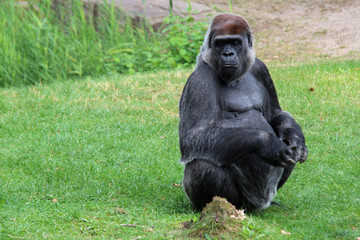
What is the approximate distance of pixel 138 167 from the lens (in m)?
5.04

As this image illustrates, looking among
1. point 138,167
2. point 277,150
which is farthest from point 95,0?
point 277,150

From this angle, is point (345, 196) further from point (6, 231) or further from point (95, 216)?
point (6, 231)

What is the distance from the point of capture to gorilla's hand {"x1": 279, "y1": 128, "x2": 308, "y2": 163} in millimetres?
3678

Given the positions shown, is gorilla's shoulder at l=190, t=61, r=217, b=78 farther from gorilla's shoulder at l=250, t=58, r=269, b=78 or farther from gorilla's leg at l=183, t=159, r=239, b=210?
Answer: gorilla's leg at l=183, t=159, r=239, b=210

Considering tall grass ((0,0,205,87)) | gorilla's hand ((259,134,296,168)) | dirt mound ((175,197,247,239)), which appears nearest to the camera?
dirt mound ((175,197,247,239))

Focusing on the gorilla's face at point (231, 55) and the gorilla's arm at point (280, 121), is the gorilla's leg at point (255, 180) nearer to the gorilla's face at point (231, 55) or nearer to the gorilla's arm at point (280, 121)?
the gorilla's arm at point (280, 121)

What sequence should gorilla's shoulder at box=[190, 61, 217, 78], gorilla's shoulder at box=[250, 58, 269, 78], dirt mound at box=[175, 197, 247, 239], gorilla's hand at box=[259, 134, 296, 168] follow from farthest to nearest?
gorilla's shoulder at box=[250, 58, 269, 78], gorilla's shoulder at box=[190, 61, 217, 78], gorilla's hand at box=[259, 134, 296, 168], dirt mound at box=[175, 197, 247, 239]

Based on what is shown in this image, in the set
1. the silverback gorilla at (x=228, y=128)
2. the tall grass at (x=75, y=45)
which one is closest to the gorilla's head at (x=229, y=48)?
the silverback gorilla at (x=228, y=128)

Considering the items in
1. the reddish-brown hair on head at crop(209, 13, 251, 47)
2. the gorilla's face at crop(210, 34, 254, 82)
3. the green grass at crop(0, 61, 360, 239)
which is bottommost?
the green grass at crop(0, 61, 360, 239)

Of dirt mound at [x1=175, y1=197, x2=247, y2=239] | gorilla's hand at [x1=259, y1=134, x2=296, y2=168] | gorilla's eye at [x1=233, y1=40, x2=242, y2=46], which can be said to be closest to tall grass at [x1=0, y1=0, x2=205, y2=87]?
gorilla's eye at [x1=233, y1=40, x2=242, y2=46]

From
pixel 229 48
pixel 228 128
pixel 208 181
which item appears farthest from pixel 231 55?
pixel 208 181

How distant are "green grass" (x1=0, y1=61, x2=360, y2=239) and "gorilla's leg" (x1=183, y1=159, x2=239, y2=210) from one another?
190 mm

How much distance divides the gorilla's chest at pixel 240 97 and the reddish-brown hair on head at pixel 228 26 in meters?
0.37

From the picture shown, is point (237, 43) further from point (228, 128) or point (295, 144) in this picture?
point (295, 144)
